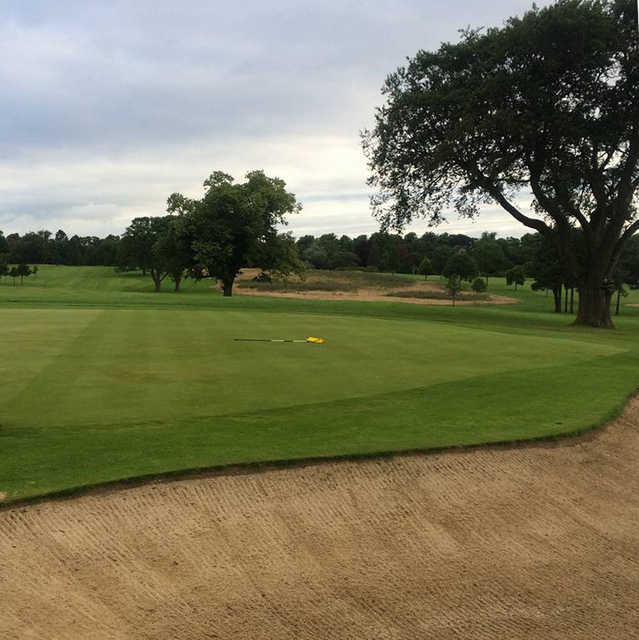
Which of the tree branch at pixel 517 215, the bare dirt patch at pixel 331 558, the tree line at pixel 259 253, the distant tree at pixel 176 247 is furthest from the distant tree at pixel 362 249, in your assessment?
the bare dirt patch at pixel 331 558

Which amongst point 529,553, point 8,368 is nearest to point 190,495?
point 529,553

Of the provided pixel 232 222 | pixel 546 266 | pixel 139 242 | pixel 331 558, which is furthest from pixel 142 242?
pixel 331 558

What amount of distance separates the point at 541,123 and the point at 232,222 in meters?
36.6

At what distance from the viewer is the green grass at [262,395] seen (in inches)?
A: 305

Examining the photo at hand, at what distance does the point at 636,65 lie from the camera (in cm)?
3094

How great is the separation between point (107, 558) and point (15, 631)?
3.41 feet

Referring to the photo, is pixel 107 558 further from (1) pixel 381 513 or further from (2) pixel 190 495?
(1) pixel 381 513

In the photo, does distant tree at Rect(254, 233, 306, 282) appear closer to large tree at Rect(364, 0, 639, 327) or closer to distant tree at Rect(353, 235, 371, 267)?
large tree at Rect(364, 0, 639, 327)

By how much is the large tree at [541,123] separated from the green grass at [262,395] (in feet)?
48.2

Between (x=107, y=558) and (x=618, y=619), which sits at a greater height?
(x=107, y=558)

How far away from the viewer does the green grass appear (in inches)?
305

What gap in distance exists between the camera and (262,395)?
11.1 metres

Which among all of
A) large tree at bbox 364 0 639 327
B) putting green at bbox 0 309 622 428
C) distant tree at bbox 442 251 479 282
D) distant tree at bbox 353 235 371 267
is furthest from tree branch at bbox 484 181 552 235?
distant tree at bbox 353 235 371 267

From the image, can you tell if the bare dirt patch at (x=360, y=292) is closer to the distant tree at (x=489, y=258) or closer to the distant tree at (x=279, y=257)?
the distant tree at (x=279, y=257)
